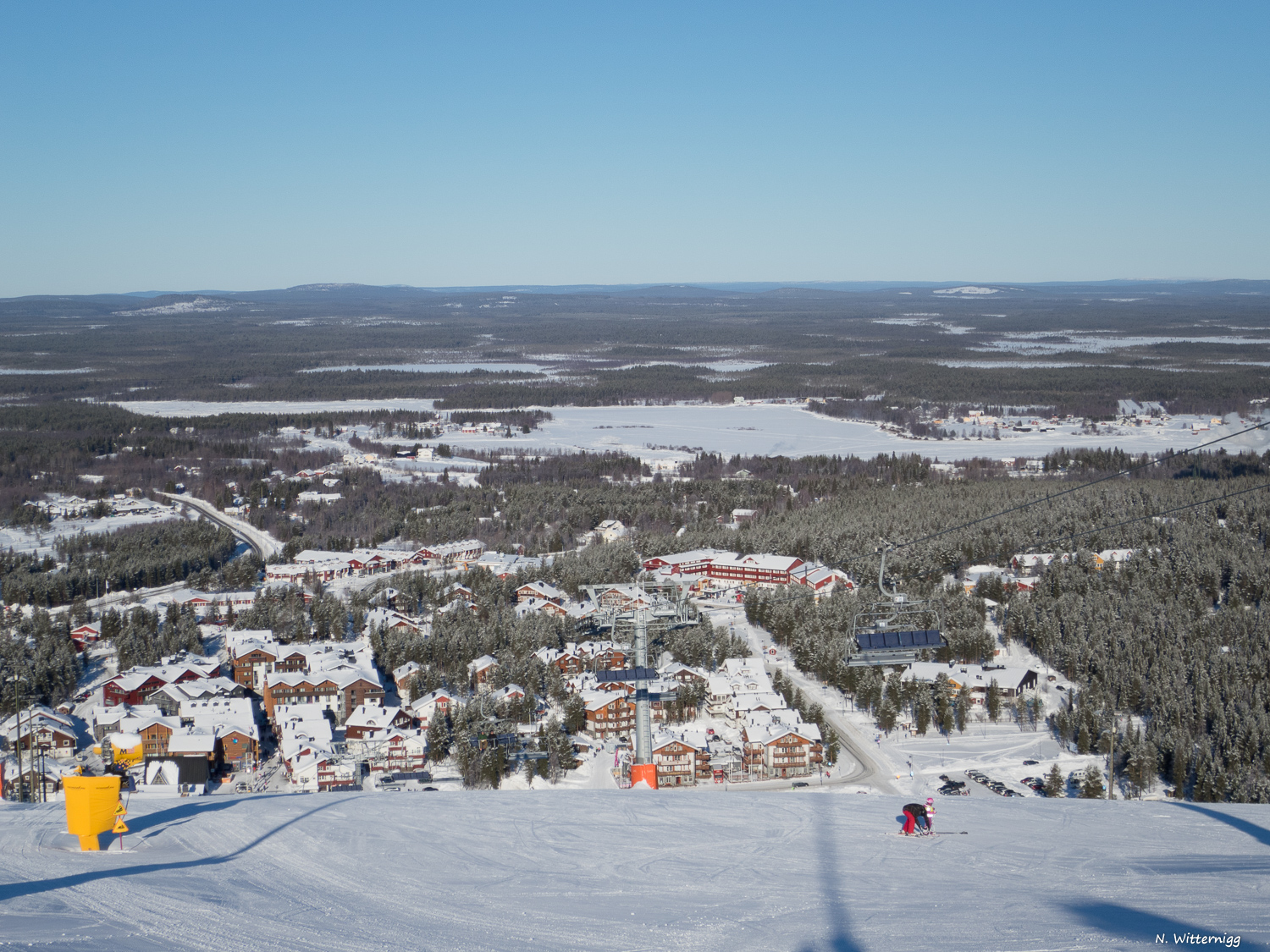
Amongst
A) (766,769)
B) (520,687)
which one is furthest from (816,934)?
(520,687)

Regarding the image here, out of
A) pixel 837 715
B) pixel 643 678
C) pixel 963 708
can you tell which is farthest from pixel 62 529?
pixel 643 678

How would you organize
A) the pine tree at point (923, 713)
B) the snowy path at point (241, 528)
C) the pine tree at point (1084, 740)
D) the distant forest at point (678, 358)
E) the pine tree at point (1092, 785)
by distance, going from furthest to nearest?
the distant forest at point (678, 358), the snowy path at point (241, 528), the pine tree at point (923, 713), the pine tree at point (1084, 740), the pine tree at point (1092, 785)

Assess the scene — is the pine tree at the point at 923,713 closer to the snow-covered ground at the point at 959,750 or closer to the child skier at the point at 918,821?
the snow-covered ground at the point at 959,750

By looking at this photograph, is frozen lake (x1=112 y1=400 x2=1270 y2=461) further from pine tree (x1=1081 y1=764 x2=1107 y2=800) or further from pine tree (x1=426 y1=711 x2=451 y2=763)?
pine tree (x1=426 y1=711 x2=451 y2=763)

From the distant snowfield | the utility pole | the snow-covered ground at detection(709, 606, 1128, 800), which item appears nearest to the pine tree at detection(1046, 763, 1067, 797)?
the snow-covered ground at detection(709, 606, 1128, 800)

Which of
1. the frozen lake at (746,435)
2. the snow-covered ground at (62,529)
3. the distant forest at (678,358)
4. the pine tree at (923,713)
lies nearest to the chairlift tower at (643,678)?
the pine tree at (923,713)

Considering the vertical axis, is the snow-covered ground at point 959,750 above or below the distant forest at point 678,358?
below
